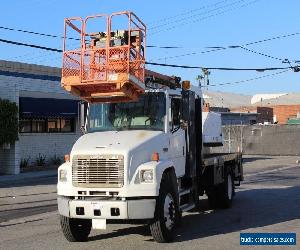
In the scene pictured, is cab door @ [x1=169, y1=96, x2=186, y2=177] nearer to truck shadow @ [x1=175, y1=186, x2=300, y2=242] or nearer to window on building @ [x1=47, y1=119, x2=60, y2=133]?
truck shadow @ [x1=175, y1=186, x2=300, y2=242]

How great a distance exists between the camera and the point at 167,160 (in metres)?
9.71

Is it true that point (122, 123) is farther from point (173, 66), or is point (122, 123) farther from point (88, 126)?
point (173, 66)

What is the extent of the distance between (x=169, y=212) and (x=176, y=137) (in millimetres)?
1660

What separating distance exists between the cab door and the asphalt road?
1.31 metres

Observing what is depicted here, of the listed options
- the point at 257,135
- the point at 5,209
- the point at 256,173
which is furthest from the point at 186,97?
the point at 257,135

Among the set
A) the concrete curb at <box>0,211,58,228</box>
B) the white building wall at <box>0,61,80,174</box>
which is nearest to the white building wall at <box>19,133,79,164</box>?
the white building wall at <box>0,61,80,174</box>

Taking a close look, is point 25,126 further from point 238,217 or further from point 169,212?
point 169,212

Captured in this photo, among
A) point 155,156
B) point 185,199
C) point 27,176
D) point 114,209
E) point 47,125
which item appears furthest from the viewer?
point 47,125

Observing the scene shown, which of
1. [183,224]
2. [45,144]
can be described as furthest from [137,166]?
[45,144]

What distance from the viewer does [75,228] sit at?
949 cm

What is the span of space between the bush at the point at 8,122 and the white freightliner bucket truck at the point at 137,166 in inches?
608

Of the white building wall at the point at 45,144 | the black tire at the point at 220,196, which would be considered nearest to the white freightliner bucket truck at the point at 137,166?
the black tire at the point at 220,196

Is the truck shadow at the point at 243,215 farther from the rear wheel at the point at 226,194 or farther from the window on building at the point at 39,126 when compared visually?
→ the window on building at the point at 39,126

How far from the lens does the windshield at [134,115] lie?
1001 centimetres
